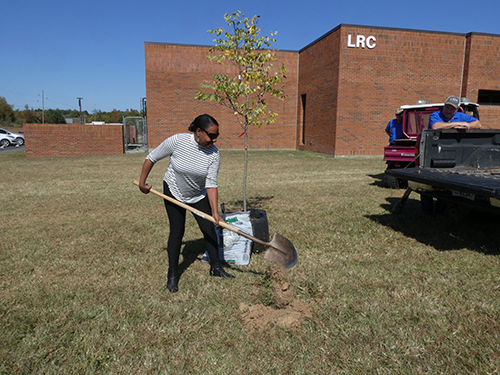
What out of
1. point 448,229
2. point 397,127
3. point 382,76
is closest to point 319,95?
point 382,76

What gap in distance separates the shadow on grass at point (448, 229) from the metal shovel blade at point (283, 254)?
2302 millimetres

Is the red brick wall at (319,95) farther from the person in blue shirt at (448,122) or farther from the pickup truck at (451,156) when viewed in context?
the pickup truck at (451,156)

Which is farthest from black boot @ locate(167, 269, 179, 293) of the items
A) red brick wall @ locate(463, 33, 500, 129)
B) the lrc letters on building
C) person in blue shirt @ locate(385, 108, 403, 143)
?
red brick wall @ locate(463, 33, 500, 129)

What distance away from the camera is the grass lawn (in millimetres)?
2594

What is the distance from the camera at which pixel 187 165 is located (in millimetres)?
3479

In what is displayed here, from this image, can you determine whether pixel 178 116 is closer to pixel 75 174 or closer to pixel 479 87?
pixel 75 174

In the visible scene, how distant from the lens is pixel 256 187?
9859 millimetres

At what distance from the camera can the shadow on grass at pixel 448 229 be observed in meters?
4.82

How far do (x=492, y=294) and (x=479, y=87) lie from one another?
1947 centimetres

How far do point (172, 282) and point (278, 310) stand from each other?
1139mm

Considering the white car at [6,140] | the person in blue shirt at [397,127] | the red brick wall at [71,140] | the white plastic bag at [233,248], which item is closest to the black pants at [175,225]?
the white plastic bag at [233,248]

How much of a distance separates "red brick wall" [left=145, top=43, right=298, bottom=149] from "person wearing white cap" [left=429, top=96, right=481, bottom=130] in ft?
57.0

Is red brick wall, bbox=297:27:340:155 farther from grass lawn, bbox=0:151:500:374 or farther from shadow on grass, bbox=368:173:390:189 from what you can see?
grass lawn, bbox=0:151:500:374

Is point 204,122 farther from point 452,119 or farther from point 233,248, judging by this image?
point 452,119
